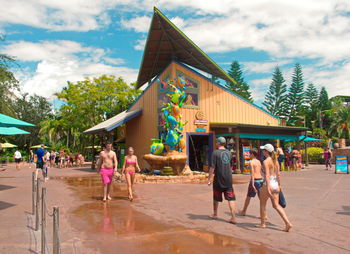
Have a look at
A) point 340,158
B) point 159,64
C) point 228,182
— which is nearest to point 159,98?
point 159,64

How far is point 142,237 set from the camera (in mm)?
5285

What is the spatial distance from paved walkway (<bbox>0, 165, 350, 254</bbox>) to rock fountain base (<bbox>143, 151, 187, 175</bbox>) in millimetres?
4656

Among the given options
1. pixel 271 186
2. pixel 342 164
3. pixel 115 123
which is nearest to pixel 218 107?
pixel 115 123

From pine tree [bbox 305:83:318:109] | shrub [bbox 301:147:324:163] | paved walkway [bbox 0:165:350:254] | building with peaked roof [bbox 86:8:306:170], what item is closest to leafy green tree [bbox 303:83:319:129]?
pine tree [bbox 305:83:318:109]

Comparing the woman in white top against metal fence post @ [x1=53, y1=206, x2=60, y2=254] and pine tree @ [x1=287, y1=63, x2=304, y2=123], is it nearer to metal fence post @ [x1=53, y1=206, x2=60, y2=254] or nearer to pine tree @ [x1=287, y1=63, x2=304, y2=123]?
metal fence post @ [x1=53, y1=206, x2=60, y2=254]

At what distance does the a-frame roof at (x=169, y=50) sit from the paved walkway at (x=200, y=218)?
11.4 m

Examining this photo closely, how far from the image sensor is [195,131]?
794 inches

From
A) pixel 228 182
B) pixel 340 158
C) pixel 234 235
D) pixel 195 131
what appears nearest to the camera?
pixel 234 235

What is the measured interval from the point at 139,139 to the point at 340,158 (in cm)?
1391

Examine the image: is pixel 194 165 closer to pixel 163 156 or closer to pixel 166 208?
pixel 163 156

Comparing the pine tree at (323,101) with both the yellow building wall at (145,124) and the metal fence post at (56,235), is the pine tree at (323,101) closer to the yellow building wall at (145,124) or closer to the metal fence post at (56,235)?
the yellow building wall at (145,124)

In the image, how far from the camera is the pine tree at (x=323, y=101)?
60.1 meters

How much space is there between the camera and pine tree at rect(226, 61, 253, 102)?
61.8 metres

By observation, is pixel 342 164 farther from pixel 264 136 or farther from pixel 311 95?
pixel 311 95
